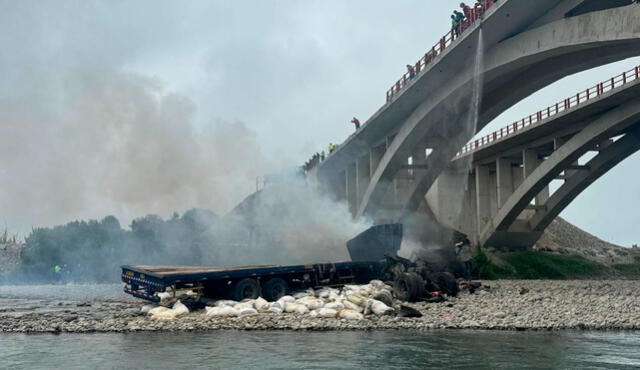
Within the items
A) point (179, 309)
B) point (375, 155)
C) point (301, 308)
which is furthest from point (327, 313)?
point (375, 155)

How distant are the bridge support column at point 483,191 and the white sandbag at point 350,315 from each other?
124 feet

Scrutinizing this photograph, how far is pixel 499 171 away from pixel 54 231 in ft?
194

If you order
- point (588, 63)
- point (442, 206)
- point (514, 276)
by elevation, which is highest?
point (588, 63)

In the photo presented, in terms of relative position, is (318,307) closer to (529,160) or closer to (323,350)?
(323,350)

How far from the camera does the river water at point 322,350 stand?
388 inches

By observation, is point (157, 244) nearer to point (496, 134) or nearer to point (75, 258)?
point (75, 258)

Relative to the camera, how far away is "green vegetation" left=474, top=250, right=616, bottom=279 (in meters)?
43.8

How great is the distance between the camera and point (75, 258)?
238 ft

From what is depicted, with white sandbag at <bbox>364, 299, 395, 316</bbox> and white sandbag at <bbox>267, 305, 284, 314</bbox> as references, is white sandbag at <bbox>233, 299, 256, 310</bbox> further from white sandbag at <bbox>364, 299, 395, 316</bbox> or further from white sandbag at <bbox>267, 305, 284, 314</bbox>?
white sandbag at <bbox>364, 299, 395, 316</bbox>

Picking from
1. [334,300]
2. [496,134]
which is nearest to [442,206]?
[496,134]

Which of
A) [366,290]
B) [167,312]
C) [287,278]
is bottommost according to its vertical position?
[167,312]

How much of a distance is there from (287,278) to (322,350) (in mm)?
9205

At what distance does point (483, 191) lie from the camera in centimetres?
5203

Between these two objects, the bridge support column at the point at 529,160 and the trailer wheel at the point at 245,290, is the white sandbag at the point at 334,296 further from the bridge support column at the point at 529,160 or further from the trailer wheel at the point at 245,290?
the bridge support column at the point at 529,160
